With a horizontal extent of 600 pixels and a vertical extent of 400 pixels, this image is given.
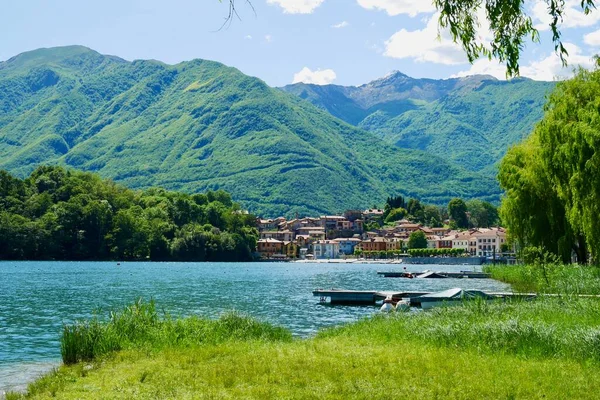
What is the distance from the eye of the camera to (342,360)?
1517cm

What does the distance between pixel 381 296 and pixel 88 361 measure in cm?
3115

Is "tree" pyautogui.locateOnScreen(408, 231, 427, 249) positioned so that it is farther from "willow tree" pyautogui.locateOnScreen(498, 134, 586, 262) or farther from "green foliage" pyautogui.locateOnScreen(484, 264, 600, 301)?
"green foliage" pyautogui.locateOnScreen(484, 264, 600, 301)

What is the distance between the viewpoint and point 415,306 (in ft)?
130

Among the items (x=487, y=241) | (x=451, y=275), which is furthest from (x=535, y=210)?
(x=487, y=241)

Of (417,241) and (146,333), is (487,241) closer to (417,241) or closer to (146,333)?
(417,241)

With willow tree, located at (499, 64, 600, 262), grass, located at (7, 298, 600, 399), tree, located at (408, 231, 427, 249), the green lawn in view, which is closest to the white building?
tree, located at (408, 231, 427, 249)

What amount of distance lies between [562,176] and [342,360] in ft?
82.4

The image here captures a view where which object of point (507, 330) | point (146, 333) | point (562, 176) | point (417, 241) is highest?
point (562, 176)

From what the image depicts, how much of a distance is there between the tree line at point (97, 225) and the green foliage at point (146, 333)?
121 metres

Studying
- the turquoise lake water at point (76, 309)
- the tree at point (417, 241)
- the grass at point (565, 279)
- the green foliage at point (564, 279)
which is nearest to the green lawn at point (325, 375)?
the turquoise lake water at point (76, 309)

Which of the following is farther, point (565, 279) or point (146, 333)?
point (565, 279)

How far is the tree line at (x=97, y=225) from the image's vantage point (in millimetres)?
136375

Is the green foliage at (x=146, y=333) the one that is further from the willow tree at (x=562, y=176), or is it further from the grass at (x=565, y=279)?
the willow tree at (x=562, y=176)

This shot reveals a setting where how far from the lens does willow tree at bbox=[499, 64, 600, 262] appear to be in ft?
107
